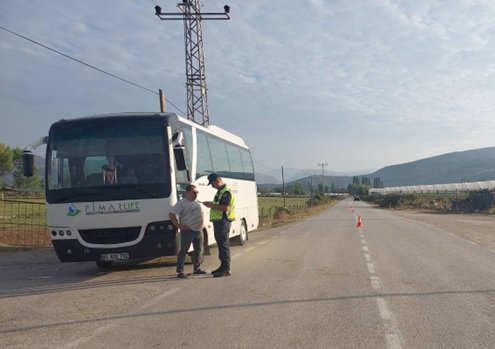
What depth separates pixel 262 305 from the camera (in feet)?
23.5

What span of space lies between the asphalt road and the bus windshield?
1731 mm

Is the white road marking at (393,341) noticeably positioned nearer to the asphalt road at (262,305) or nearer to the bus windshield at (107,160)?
the asphalt road at (262,305)

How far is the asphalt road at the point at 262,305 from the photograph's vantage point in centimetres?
557

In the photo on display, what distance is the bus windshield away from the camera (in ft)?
32.8

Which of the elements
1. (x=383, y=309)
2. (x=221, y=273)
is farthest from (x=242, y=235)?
(x=383, y=309)

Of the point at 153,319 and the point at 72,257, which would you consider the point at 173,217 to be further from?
the point at 153,319

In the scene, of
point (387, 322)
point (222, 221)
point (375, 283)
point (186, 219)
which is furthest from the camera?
point (222, 221)

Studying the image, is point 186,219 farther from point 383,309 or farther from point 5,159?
point 5,159

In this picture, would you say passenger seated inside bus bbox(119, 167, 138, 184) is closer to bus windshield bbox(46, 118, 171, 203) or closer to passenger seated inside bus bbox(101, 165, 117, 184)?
bus windshield bbox(46, 118, 171, 203)

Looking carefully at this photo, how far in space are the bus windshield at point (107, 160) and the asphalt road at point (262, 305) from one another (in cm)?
173

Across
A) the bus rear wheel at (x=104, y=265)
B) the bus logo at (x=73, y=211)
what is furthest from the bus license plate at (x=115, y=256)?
the bus rear wheel at (x=104, y=265)

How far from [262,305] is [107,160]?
15.6 ft

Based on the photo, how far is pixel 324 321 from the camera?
6.26 metres

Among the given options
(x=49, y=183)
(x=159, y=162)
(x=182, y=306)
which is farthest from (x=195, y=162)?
(x=182, y=306)
